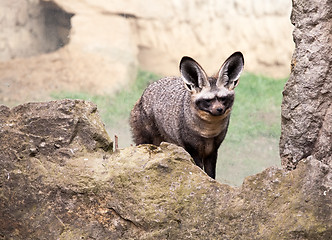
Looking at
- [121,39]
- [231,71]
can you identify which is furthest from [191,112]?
[121,39]

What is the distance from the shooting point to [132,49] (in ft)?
46.0

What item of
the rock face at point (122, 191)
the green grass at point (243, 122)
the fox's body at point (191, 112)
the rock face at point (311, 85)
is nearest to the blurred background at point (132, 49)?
the green grass at point (243, 122)

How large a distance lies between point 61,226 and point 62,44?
29.0ft

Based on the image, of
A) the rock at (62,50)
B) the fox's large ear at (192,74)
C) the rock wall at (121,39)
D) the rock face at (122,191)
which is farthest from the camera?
the rock wall at (121,39)

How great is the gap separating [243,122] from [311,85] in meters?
5.96

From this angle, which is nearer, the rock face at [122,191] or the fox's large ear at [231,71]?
the rock face at [122,191]

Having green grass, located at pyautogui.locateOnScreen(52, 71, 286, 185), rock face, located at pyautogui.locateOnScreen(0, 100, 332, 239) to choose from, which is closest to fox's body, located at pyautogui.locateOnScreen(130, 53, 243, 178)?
rock face, located at pyautogui.locateOnScreen(0, 100, 332, 239)

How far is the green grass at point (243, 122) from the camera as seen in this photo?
977 cm

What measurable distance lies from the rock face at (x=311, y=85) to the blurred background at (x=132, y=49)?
4.87 meters

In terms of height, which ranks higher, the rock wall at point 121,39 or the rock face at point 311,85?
the rock face at point 311,85

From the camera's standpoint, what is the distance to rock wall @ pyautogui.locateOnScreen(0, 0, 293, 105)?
42.8 feet

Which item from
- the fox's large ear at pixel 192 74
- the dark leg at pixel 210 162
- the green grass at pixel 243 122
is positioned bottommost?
Result: the green grass at pixel 243 122

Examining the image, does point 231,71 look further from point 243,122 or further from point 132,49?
point 132,49

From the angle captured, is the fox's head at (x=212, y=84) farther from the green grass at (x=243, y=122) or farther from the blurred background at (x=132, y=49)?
the blurred background at (x=132, y=49)
